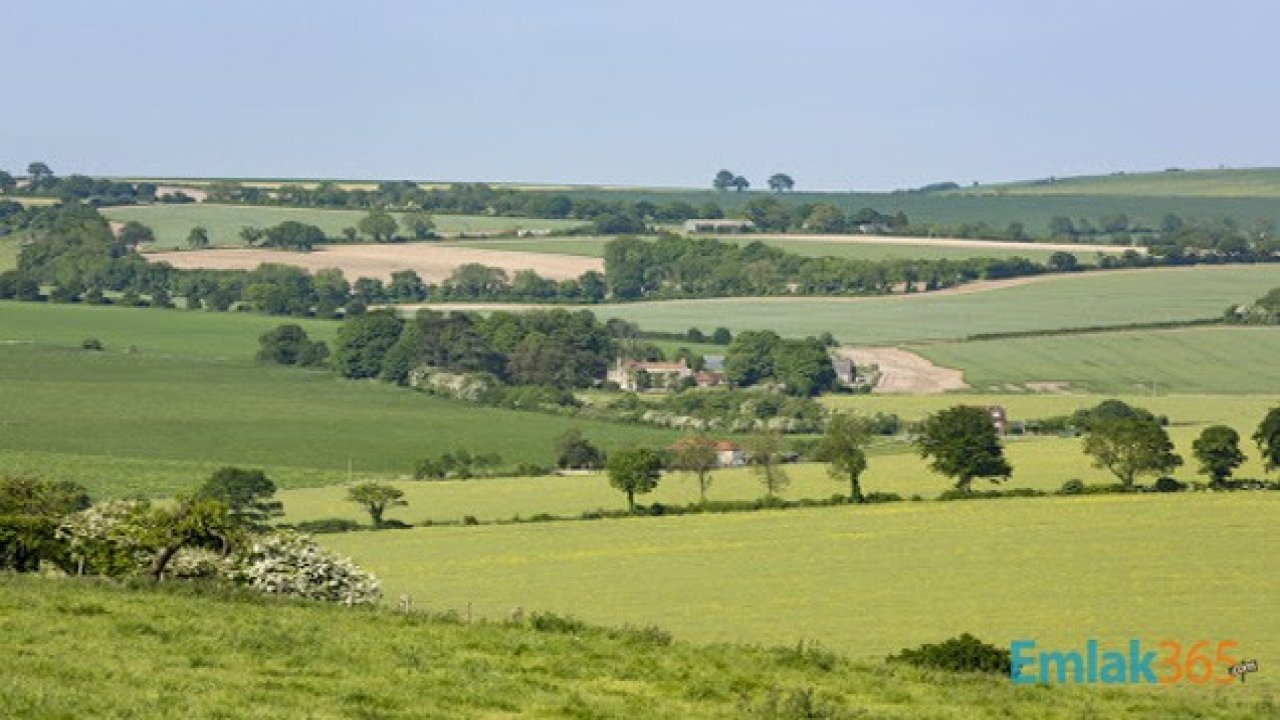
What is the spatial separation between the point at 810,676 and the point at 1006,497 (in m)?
48.5

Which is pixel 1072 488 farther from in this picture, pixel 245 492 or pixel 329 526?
pixel 245 492

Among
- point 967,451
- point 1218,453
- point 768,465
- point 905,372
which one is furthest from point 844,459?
point 905,372

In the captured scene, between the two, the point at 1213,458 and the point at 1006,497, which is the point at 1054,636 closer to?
the point at 1006,497

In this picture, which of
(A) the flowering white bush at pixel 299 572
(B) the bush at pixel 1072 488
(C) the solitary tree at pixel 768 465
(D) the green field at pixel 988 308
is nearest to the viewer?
(A) the flowering white bush at pixel 299 572

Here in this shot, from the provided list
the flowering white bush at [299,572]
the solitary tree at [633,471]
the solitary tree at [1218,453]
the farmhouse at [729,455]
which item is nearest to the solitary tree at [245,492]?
the solitary tree at [633,471]

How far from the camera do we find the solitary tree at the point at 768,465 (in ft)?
269

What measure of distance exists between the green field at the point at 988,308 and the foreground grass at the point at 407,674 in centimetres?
12274

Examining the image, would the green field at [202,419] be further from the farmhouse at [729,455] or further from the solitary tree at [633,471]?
the solitary tree at [633,471]

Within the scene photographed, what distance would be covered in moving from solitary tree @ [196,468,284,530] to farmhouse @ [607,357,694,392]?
187 ft

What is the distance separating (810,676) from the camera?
30062 millimetres

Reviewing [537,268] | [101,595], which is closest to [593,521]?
[101,595]

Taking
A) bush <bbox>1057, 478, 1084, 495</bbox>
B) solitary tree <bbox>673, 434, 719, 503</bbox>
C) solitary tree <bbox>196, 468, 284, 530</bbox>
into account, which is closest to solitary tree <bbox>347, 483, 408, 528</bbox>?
solitary tree <bbox>196, 468, 284, 530</bbox>

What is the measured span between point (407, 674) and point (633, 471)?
5168 centimetres

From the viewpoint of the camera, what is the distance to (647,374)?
13862 centimetres
